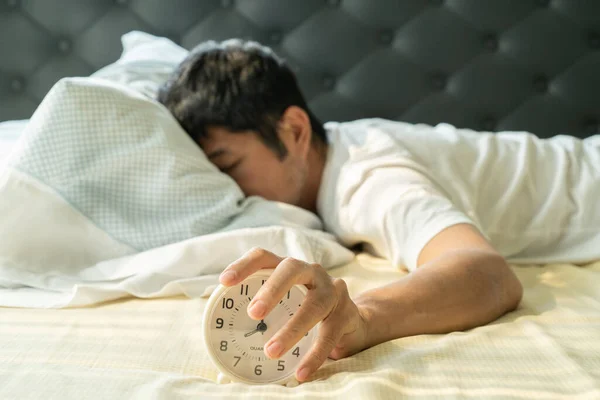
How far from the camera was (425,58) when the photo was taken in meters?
1.82

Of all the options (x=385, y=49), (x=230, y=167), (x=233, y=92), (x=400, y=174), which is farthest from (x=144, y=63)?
(x=400, y=174)

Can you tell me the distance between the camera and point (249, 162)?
1360 millimetres

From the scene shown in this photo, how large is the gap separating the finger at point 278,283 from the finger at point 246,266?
24mm

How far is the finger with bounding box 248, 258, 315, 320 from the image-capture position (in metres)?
0.61

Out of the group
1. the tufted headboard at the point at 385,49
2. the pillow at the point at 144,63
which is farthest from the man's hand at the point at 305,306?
the tufted headboard at the point at 385,49

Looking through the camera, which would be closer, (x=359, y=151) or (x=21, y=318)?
(x=21, y=318)

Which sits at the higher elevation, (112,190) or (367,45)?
(367,45)

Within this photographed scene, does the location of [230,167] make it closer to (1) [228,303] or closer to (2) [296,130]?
(2) [296,130]

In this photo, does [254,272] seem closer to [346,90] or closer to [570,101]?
[346,90]

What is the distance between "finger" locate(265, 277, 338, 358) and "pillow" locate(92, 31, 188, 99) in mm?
922

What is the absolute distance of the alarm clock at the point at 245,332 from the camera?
0.66 m

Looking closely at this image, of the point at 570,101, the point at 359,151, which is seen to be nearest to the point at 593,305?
the point at 359,151

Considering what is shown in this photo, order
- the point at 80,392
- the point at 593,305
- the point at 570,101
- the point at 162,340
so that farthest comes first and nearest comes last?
the point at 570,101 → the point at 593,305 → the point at 162,340 → the point at 80,392

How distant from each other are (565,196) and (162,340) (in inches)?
36.2
